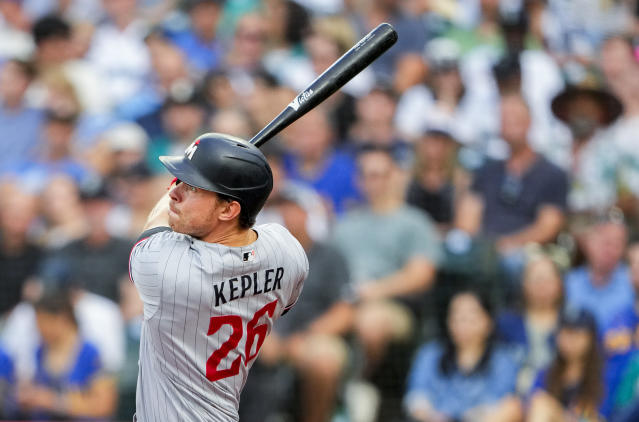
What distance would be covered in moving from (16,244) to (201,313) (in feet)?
12.1

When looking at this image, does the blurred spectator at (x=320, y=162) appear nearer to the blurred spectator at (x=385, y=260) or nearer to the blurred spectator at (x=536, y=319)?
the blurred spectator at (x=385, y=260)

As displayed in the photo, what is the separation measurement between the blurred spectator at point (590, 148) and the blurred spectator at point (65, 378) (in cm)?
301

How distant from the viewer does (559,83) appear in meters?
5.71

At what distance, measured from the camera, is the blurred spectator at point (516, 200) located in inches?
209

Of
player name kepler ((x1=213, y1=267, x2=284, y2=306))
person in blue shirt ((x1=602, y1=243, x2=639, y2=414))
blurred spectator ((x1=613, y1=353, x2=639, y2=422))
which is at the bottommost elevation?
blurred spectator ((x1=613, y1=353, x2=639, y2=422))

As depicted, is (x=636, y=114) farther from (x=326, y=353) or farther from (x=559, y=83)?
(x=326, y=353)

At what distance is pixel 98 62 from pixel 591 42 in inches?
135

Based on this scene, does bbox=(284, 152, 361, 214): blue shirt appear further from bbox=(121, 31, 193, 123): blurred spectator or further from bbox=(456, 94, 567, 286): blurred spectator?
bbox=(121, 31, 193, 123): blurred spectator

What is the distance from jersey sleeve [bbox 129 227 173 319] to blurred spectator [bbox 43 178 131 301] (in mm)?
3122

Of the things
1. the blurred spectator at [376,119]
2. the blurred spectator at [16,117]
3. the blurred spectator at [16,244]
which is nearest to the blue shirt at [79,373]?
the blurred spectator at [16,244]

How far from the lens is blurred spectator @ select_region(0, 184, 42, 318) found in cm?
555

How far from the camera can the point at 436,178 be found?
5.48 meters

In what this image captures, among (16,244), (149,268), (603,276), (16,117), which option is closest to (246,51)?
(16,117)

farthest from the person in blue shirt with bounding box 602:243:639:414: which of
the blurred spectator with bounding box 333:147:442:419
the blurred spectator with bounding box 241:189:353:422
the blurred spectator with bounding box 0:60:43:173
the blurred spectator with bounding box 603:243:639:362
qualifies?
the blurred spectator with bounding box 0:60:43:173
